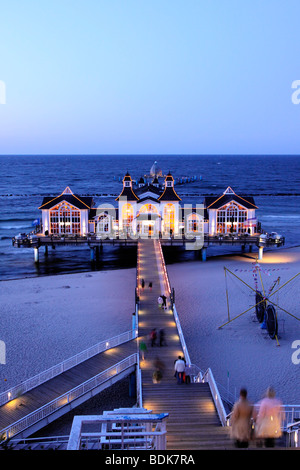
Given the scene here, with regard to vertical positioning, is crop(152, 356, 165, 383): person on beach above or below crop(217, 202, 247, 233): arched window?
below

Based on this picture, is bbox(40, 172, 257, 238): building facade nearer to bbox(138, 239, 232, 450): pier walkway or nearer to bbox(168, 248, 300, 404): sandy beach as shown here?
bbox(168, 248, 300, 404): sandy beach

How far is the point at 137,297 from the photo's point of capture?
23484 millimetres

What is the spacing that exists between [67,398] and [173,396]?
3.79m

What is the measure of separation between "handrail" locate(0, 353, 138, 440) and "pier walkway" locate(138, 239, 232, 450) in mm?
767

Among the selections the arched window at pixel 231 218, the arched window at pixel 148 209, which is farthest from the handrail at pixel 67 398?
the arched window at pixel 231 218

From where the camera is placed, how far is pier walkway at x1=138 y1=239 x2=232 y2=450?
10.2m

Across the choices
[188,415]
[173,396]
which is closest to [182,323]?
[173,396]

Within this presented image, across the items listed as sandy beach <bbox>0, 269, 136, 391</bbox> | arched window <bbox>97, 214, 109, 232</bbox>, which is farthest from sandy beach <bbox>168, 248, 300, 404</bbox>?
arched window <bbox>97, 214, 109, 232</bbox>

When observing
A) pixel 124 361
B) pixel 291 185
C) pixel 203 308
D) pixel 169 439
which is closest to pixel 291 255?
pixel 203 308

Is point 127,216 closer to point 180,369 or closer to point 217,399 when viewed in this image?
point 180,369

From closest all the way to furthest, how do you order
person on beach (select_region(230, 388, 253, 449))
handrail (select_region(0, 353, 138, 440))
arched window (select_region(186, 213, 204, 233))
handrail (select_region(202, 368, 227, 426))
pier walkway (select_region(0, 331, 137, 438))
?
1. person on beach (select_region(230, 388, 253, 449))
2. handrail (select_region(202, 368, 227, 426))
3. handrail (select_region(0, 353, 138, 440))
4. pier walkway (select_region(0, 331, 137, 438))
5. arched window (select_region(186, 213, 204, 233))

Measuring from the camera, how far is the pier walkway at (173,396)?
400 inches

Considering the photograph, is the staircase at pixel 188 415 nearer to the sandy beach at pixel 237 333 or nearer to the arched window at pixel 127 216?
the sandy beach at pixel 237 333
